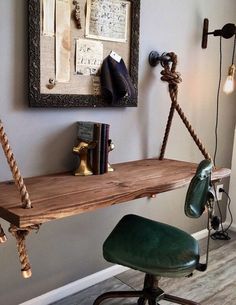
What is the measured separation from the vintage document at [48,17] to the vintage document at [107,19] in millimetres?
194

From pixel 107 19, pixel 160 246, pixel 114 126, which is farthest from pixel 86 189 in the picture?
pixel 107 19

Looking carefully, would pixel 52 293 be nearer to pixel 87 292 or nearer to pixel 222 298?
pixel 87 292

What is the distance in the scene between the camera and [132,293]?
5.71ft

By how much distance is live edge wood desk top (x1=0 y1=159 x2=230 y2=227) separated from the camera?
3.80 ft

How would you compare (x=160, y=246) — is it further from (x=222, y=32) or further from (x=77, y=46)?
(x=222, y=32)

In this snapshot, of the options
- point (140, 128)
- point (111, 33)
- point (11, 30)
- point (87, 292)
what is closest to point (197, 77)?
point (140, 128)

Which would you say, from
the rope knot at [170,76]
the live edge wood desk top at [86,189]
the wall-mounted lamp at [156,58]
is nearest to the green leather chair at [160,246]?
the live edge wood desk top at [86,189]

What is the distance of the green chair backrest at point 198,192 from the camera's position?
1.36m

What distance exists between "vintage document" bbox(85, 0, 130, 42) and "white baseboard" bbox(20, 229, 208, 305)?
4.31 feet

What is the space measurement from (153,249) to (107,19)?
1.15 meters

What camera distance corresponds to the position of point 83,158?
1.69 meters

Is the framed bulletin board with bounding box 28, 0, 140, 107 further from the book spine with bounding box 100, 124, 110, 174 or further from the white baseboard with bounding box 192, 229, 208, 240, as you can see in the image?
the white baseboard with bounding box 192, 229, 208, 240

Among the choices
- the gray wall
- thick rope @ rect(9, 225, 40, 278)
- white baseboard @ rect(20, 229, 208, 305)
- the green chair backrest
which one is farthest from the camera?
white baseboard @ rect(20, 229, 208, 305)

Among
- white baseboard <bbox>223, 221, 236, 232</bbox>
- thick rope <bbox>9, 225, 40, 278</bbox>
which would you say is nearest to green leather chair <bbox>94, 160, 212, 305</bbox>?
thick rope <bbox>9, 225, 40, 278</bbox>
